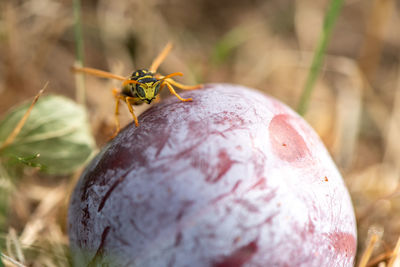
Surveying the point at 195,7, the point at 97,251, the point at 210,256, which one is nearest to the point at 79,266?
the point at 97,251

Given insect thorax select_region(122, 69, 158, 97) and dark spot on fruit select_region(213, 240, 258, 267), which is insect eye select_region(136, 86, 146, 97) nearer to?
insect thorax select_region(122, 69, 158, 97)

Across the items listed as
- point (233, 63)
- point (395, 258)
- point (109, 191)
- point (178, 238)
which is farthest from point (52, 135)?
point (233, 63)

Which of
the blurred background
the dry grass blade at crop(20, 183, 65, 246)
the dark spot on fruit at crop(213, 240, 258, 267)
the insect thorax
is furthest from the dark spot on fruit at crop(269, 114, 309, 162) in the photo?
the dry grass blade at crop(20, 183, 65, 246)

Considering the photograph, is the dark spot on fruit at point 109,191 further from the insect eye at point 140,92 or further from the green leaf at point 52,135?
the green leaf at point 52,135

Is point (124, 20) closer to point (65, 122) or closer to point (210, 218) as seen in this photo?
point (65, 122)

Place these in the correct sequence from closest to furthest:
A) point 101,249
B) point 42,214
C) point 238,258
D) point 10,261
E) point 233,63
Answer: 1. point 238,258
2. point 101,249
3. point 10,261
4. point 42,214
5. point 233,63

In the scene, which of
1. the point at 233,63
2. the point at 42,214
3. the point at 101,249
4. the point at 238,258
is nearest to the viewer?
the point at 238,258

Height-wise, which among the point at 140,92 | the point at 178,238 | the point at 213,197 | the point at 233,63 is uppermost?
the point at 233,63

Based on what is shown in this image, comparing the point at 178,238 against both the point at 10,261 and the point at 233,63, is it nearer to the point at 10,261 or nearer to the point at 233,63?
the point at 10,261
